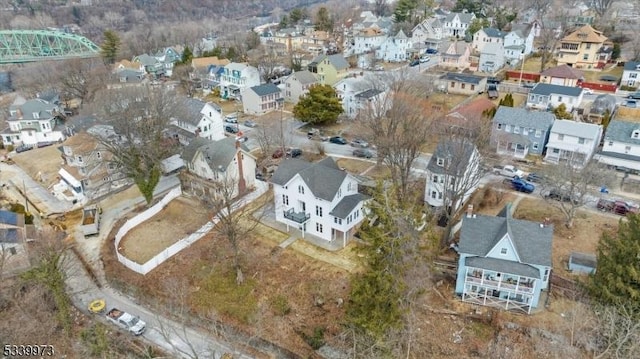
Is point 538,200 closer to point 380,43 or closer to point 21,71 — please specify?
point 380,43

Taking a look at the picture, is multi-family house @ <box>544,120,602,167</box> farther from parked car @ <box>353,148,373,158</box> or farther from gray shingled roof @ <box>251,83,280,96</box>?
gray shingled roof @ <box>251,83,280,96</box>

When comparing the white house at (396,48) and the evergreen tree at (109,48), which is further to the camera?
the evergreen tree at (109,48)

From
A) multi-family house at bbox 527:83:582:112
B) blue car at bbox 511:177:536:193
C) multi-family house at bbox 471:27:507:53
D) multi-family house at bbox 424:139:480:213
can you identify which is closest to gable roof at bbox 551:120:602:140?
blue car at bbox 511:177:536:193

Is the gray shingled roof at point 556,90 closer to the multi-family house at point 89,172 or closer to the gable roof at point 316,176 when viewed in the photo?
the gable roof at point 316,176

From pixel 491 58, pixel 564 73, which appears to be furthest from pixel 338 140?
A: pixel 491 58

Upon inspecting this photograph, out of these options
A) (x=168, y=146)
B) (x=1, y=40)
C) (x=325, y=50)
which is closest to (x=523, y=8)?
(x=325, y=50)

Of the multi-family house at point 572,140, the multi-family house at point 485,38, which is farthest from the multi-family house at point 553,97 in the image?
the multi-family house at point 485,38
